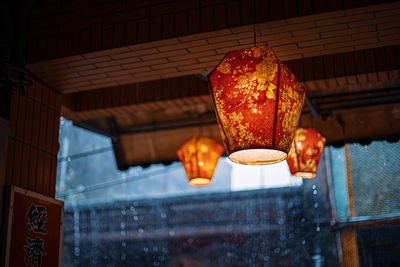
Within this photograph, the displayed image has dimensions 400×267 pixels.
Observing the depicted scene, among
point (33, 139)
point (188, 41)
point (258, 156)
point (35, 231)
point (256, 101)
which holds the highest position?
point (188, 41)

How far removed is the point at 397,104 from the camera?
562cm

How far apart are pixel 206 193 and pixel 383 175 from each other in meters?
3.95

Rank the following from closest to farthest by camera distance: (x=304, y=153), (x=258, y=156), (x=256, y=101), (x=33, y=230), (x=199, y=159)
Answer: (x=256, y=101) < (x=258, y=156) < (x=33, y=230) < (x=304, y=153) < (x=199, y=159)

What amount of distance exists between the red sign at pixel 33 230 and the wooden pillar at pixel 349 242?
14.3 feet

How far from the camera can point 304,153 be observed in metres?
4.93

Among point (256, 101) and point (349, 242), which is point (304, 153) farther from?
point (256, 101)

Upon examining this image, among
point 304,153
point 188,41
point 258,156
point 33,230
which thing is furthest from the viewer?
point 304,153

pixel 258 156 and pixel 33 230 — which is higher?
pixel 258 156

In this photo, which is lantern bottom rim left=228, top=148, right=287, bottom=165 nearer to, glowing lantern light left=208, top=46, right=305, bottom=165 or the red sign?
glowing lantern light left=208, top=46, right=305, bottom=165

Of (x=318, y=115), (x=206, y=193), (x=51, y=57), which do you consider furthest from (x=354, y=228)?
(x=51, y=57)

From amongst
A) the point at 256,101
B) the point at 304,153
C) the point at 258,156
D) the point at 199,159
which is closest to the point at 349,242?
the point at 304,153

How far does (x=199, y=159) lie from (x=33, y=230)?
2214mm

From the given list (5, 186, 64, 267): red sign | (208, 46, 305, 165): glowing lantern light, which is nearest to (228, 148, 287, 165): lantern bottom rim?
(208, 46, 305, 165): glowing lantern light

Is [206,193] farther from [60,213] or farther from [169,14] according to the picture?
[169,14]
